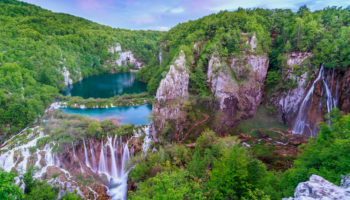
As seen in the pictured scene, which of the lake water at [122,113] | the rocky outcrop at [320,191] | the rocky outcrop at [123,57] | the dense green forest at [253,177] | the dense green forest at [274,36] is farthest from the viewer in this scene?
the rocky outcrop at [123,57]

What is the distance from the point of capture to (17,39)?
44.3 meters

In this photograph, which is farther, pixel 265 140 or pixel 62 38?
pixel 62 38

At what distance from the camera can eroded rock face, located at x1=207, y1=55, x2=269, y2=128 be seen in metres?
28.0

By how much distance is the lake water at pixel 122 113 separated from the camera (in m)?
30.8

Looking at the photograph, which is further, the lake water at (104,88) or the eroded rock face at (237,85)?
the lake water at (104,88)

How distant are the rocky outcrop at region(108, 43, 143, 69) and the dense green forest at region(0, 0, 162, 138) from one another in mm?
1970

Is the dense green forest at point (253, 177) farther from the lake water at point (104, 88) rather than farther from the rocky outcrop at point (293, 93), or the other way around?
the lake water at point (104, 88)

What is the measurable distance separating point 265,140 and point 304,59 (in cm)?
1354

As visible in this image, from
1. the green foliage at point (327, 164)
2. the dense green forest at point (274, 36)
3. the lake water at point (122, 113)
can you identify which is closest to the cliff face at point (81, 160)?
the lake water at point (122, 113)

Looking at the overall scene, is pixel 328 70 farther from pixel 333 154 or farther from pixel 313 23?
pixel 333 154

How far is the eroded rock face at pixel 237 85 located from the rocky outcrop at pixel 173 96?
14.7 ft

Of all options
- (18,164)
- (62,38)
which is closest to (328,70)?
(18,164)

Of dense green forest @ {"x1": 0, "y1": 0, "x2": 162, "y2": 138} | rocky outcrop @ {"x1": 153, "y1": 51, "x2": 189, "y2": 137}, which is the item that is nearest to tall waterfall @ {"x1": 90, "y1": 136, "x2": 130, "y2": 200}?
rocky outcrop @ {"x1": 153, "y1": 51, "x2": 189, "y2": 137}

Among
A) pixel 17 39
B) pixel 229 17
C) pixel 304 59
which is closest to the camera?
pixel 304 59
